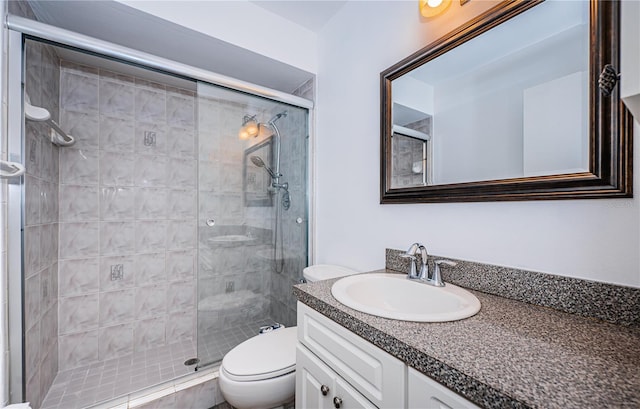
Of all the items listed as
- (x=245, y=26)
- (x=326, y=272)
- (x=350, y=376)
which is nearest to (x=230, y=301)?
(x=326, y=272)

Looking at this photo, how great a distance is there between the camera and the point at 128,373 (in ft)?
5.91

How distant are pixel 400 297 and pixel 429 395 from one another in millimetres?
553

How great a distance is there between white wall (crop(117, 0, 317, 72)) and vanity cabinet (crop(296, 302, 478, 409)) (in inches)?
62.5

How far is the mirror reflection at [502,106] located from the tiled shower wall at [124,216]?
182cm

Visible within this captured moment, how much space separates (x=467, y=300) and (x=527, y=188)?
41 centimetres

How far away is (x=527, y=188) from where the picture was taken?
890mm

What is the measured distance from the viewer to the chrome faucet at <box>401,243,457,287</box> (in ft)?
3.47

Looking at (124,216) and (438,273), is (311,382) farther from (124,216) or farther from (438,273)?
(124,216)

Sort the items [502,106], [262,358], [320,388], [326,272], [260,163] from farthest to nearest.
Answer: [260,163] < [326,272] < [262,358] < [502,106] < [320,388]

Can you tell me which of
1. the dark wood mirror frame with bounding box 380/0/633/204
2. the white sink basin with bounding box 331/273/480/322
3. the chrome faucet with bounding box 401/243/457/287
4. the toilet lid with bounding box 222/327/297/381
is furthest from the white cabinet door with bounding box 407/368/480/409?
the toilet lid with bounding box 222/327/297/381

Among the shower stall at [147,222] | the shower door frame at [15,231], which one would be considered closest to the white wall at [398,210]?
the shower stall at [147,222]

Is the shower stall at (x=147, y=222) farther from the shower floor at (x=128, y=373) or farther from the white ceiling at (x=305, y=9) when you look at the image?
the white ceiling at (x=305, y=9)

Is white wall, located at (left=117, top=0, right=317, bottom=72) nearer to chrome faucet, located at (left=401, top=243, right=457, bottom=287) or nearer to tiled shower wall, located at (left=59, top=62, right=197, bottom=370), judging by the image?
tiled shower wall, located at (left=59, top=62, right=197, bottom=370)

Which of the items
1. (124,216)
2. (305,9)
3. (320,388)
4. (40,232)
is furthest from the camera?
(124,216)
